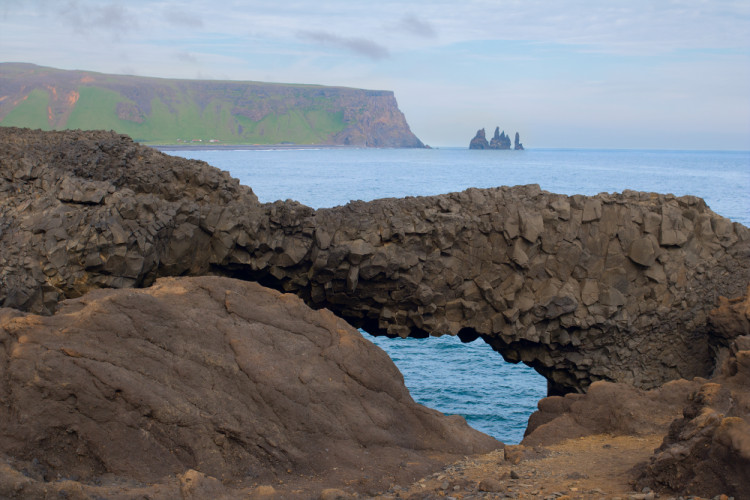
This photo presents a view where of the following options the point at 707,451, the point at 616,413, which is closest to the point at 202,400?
the point at 707,451

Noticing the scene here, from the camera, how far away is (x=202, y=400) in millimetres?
8969

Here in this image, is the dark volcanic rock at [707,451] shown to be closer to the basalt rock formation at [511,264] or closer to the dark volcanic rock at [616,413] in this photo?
the dark volcanic rock at [616,413]

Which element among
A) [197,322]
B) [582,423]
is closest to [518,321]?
[582,423]

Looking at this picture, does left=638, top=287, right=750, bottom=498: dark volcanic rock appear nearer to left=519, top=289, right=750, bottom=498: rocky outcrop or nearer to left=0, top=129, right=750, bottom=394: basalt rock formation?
left=519, top=289, right=750, bottom=498: rocky outcrop

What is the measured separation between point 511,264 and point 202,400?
13.0 meters

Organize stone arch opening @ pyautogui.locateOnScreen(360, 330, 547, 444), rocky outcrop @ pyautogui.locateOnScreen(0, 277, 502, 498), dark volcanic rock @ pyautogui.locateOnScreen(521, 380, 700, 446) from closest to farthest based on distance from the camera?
rocky outcrop @ pyautogui.locateOnScreen(0, 277, 502, 498) → dark volcanic rock @ pyautogui.locateOnScreen(521, 380, 700, 446) → stone arch opening @ pyautogui.locateOnScreen(360, 330, 547, 444)

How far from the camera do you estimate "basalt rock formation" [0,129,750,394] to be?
19.4m

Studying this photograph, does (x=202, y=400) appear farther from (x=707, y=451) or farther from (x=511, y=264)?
(x=511, y=264)

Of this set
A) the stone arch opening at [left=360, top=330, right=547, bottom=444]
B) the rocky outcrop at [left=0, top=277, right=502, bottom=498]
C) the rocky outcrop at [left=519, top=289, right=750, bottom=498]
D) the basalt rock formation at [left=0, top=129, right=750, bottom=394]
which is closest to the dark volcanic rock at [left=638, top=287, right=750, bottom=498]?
the rocky outcrop at [left=519, top=289, right=750, bottom=498]

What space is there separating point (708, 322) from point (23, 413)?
18.7m

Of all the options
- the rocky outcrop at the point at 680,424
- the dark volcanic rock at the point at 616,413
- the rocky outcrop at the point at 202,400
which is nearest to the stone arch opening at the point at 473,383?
the dark volcanic rock at the point at 616,413

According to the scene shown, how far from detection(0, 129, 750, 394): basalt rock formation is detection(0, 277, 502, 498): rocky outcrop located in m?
8.11

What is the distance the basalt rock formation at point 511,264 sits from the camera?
764 inches

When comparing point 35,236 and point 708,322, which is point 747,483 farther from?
point 35,236
